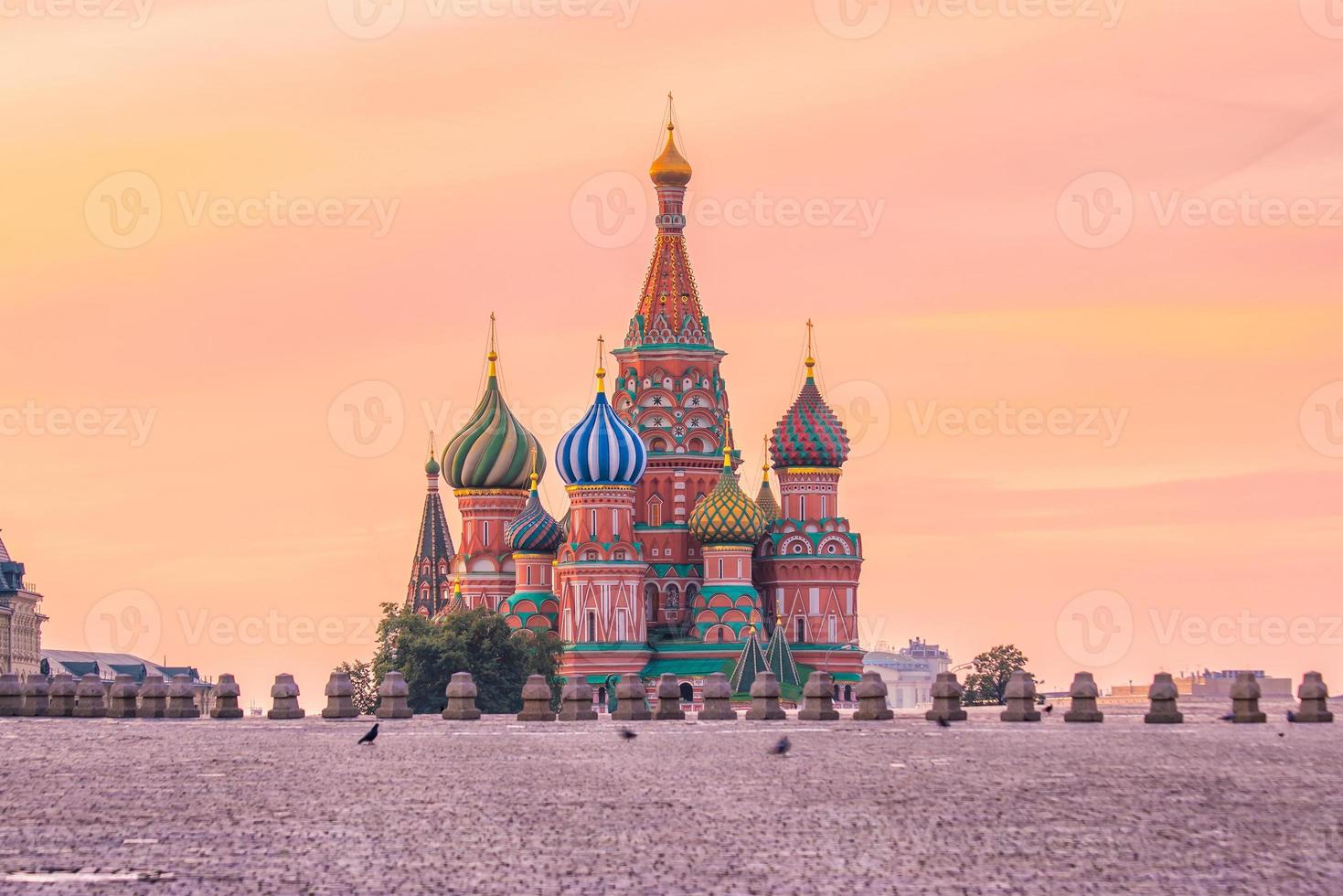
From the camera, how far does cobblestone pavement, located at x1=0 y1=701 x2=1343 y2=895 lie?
562 inches

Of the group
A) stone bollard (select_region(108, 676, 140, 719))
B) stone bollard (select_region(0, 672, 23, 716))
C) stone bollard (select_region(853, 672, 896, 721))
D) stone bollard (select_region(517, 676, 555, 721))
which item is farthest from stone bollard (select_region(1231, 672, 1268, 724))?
stone bollard (select_region(0, 672, 23, 716))

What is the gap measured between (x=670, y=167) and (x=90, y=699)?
59.4 m

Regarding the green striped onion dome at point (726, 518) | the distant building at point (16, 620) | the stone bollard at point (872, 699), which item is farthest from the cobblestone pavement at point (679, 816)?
the distant building at point (16, 620)

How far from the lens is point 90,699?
41000mm

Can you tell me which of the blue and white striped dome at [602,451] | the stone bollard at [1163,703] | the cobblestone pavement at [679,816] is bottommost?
the cobblestone pavement at [679,816]

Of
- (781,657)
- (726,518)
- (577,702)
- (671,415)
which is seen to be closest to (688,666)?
(781,657)

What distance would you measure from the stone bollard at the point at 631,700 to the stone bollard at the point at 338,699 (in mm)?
3922

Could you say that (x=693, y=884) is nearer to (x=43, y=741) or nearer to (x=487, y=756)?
(x=487, y=756)

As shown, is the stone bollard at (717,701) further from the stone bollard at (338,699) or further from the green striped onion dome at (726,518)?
the green striped onion dome at (726,518)

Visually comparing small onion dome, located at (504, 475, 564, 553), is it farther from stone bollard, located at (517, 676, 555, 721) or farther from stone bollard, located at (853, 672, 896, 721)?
stone bollard, located at (853, 672, 896, 721)

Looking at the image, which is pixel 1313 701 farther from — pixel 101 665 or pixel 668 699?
pixel 101 665

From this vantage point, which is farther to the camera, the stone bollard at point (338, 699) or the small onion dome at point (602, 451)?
the small onion dome at point (602, 451)

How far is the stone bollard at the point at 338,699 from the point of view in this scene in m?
36.8

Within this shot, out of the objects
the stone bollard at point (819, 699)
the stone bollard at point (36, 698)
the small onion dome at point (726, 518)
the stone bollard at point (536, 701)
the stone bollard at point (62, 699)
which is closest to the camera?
the stone bollard at point (819, 699)
